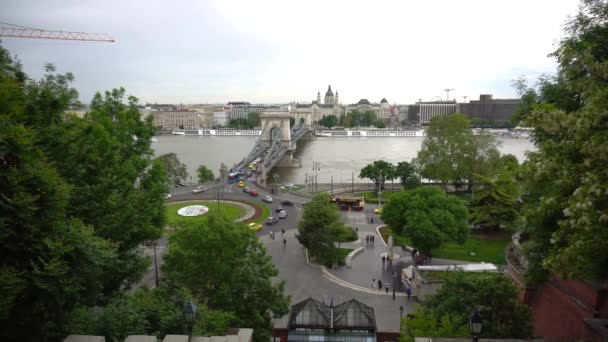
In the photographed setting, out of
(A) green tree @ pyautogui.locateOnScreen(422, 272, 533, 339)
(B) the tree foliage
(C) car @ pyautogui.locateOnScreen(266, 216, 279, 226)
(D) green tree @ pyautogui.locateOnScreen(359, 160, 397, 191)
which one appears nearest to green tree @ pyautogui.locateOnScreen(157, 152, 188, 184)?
(C) car @ pyautogui.locateOnScreen(266, 216, 279, 226)

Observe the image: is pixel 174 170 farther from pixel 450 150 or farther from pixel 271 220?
pixel 450 150

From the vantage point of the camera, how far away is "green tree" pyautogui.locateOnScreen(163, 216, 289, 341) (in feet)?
35.0

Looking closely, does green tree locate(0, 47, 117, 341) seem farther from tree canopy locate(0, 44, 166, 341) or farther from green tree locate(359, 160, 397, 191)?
green tree locate(359, 160, 397, 191)

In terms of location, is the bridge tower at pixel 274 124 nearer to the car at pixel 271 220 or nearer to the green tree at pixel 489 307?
the car at pixel 271 220

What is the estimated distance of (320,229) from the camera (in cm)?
1966

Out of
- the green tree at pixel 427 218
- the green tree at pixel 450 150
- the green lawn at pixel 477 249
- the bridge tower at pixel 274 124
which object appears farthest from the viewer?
the bridge tower at pixel 274 124

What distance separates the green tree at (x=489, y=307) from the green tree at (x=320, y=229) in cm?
948

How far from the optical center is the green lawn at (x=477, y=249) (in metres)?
20.9

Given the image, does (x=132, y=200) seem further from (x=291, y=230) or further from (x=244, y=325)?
(x=291, y=230)

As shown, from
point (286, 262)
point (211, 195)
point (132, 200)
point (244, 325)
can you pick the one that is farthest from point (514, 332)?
point (211, 195)

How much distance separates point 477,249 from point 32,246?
21.4 m

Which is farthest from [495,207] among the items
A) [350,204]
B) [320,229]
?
[320,229]

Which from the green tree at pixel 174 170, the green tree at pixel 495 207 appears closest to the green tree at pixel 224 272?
the green tree at pixel 495 207

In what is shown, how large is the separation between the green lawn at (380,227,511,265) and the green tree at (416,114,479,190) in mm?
10295
